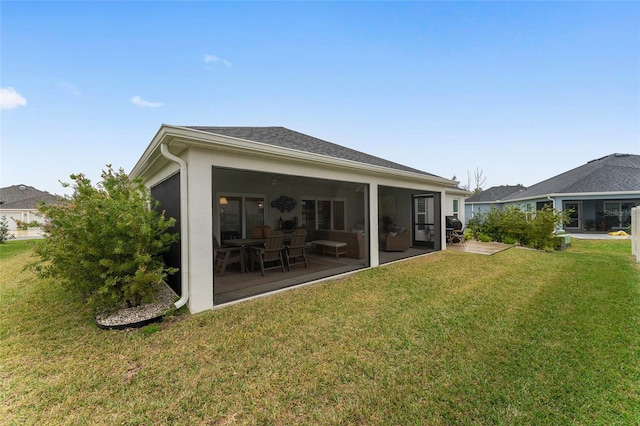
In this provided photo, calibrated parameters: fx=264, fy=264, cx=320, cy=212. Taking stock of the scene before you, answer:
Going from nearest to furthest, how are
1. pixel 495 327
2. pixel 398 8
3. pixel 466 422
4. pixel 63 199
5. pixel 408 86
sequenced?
1. pixel 466 422
2. pixel 495 327
3. pixel 63 199
4. pixel 398 8
5. pixel 408 86

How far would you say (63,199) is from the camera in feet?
14.9

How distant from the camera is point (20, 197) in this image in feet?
98.9

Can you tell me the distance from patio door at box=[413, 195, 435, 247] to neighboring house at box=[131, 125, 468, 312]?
4cm

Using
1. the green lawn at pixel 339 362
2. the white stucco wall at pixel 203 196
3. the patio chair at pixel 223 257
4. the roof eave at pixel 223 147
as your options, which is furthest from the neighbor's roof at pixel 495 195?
the white stucco wall at pixel 203 196

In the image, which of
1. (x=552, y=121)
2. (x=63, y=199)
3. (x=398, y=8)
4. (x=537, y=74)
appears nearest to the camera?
(x=63, y=199)

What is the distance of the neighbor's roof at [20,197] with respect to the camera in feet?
87.7

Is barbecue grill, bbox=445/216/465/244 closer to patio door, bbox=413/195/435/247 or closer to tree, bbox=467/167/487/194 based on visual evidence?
patio door, bbox=413/195/435/247

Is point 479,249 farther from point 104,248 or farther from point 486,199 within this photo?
point 486,199

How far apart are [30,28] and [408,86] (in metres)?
12.2

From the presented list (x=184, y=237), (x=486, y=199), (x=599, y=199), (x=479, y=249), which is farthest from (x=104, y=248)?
(x=486, y=199)

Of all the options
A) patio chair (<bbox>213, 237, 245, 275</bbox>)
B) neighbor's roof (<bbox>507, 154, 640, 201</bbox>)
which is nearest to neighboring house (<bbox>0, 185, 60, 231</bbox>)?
patio chair (<bbox>213, 237, 245, 275</bbox>)

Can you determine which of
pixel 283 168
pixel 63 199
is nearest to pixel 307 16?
pixel 283 168

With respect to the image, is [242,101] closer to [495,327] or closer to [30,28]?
[30,28]

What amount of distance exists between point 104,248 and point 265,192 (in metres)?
6.78
